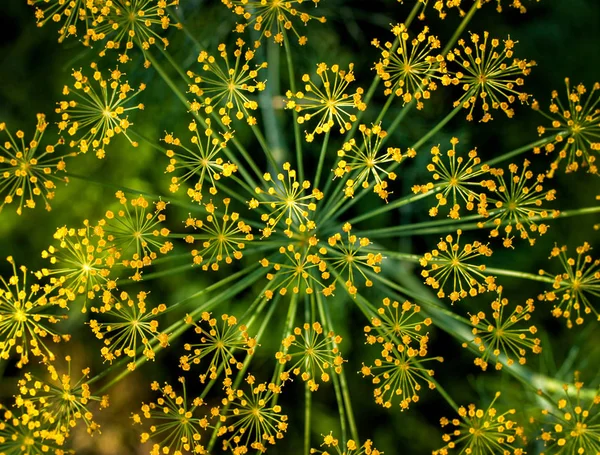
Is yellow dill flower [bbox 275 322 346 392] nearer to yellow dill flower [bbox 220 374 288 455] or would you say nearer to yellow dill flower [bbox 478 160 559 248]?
yellow dill flower [bbox 220 374 288 455]

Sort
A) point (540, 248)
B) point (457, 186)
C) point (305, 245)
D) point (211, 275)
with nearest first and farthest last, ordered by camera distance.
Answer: point (457, 186) < point (305, 245) < point (211, 275) < point (540, 248)

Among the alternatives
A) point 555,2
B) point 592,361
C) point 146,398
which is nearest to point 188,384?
point 146,398

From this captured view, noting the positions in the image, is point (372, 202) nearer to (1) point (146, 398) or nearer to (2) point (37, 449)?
(1) point (146, 398)

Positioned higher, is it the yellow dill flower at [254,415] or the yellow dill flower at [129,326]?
the yellow dill flower at [129,326]

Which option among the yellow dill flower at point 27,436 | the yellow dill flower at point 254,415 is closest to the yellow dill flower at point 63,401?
the yellow dill flower at point 27,436

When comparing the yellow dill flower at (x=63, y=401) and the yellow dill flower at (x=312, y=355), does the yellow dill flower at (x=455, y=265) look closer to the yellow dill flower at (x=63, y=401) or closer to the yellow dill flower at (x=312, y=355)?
the yellow dill flower at (x=312, y=355)

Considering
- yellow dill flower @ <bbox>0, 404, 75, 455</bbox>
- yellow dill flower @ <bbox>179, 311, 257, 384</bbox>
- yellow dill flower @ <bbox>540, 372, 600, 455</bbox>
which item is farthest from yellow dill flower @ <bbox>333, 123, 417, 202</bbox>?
yellow dill flower @ <bbox>0, 404, 75, 455</bbox>

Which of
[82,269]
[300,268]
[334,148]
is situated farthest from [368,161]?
[334,148]

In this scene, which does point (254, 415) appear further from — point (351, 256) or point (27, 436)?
point (27, 436)
